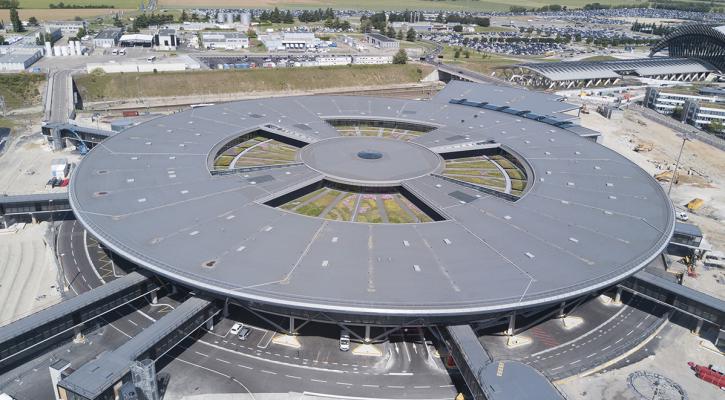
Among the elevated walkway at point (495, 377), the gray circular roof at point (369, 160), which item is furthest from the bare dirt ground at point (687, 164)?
the gray circular roof at point (369, 160)

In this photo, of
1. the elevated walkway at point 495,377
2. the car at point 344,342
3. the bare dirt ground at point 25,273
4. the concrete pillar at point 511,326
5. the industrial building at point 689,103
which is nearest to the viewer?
the elevated walkway at point 495,377

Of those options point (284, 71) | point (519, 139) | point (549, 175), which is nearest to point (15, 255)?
point (549, 175)

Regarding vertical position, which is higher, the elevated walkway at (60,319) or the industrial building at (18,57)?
the industrial building at (18,57)

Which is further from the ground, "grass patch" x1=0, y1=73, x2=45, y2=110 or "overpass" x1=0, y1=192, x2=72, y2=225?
"grass patch" x1=0, y1=73, x2=45, y2=110

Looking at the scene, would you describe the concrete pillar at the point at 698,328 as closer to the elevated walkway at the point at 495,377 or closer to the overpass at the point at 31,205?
the elevated walkway at the point at 495,377

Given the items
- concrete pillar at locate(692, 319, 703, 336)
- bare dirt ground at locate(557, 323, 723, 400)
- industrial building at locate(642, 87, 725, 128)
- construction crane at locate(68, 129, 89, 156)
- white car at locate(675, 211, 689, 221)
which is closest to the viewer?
bare dirt ground at locate(557, 323, 723, 400)

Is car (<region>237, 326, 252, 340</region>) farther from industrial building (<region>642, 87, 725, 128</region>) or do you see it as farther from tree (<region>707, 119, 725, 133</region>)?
industrial building (<region>642, 87, 725, 128</region>)

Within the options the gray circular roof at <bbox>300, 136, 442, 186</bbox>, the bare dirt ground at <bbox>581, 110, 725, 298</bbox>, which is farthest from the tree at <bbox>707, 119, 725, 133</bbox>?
the gray circular roof at <bbox>300, 136, 442, 186</bbox>

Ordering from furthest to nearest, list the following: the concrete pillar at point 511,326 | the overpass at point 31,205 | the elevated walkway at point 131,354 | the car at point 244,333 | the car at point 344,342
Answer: the overpass at point 31,205
the concrete pillar at point 511,326
the car at point 244,333
the car at point 344,342
the elevated walkway at point 131,354
